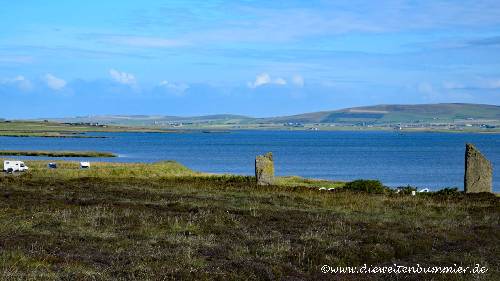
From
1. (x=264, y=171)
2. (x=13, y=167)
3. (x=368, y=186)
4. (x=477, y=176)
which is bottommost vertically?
(x=368, y=186)

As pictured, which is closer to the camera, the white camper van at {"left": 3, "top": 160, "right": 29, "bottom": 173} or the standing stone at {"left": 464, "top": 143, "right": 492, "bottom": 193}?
the standing stone at {"left": 464, "top": 143, "right": 492, "bottom": 193}

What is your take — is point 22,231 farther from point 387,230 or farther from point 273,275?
point 387,230

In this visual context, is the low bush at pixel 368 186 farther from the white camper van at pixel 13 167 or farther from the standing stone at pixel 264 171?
the white camper van at pixel 13 167

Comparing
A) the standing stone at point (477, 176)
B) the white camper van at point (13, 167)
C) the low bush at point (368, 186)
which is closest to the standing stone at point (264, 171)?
the low bush at point (368, 186)

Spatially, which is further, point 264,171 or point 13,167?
point 13,167

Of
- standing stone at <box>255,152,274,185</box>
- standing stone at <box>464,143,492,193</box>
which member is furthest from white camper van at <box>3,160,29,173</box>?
standing stone at <box>464,143,492,193</box>

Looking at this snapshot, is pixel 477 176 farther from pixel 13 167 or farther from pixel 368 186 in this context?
pixel 13 167

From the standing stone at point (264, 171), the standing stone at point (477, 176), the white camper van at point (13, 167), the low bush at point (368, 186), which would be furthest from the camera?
the white camper van at point (13, 167)

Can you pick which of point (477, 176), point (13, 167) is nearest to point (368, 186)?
point (477, 176)

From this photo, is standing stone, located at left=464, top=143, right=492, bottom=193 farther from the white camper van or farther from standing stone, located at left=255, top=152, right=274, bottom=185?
the white camper van

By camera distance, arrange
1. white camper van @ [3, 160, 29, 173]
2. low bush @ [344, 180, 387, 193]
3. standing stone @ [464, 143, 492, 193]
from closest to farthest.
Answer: standing stone @ [464, 143, 492, 193]
low bush @ [344, 180, 387, 193]
white camper van @ [3, 160, 29, 173]

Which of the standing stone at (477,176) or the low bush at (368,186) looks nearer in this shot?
the standing stone at (477,176)

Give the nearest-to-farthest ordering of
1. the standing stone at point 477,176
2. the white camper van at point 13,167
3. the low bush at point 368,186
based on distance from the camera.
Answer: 1. the standing stone at point 477,176
2. the low bush at point 368,186
3. the white camper van at point 13,167

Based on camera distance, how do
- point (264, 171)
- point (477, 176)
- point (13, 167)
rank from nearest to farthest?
1. point (477, 176)
2. point (264, 171)
3. point (13, 167)
